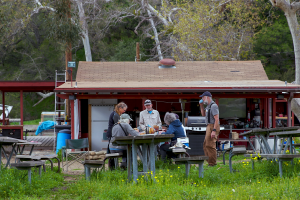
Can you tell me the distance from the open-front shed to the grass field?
486cm

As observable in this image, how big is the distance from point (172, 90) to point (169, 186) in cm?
599

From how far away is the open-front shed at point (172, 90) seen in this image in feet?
36.8

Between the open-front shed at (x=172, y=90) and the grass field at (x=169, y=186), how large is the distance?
4863 millimetres

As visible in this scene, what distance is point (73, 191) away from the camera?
5621mm

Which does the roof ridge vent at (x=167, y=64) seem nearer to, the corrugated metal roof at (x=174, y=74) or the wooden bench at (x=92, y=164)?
the corrugated metal roof at (x=174, y=74)

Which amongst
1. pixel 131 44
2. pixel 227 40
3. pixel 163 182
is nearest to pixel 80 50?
pixel 131 44

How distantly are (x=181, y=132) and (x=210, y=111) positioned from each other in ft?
2.58

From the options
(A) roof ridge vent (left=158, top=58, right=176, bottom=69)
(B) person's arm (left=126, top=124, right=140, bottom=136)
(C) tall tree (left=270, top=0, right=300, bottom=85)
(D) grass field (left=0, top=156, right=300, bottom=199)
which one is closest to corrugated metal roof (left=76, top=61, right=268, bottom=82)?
(A) roof ridge vent (left=158, top=58, right=176, bottom=69)

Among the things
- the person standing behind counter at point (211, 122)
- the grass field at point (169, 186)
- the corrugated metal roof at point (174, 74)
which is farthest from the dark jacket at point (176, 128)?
the corrugated metal roof at point (174, 74)

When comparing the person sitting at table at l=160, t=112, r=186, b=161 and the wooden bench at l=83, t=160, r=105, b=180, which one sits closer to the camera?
the wooden bench at l=83, t=160, r=105, b=180

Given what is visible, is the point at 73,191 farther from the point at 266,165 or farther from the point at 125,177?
the point at 266,165

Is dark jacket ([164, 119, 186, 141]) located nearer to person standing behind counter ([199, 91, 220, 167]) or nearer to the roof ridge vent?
person standing behind counter ([199, 91, 220, 167])

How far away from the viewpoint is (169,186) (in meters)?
5.41

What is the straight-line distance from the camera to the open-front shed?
11203 mm
